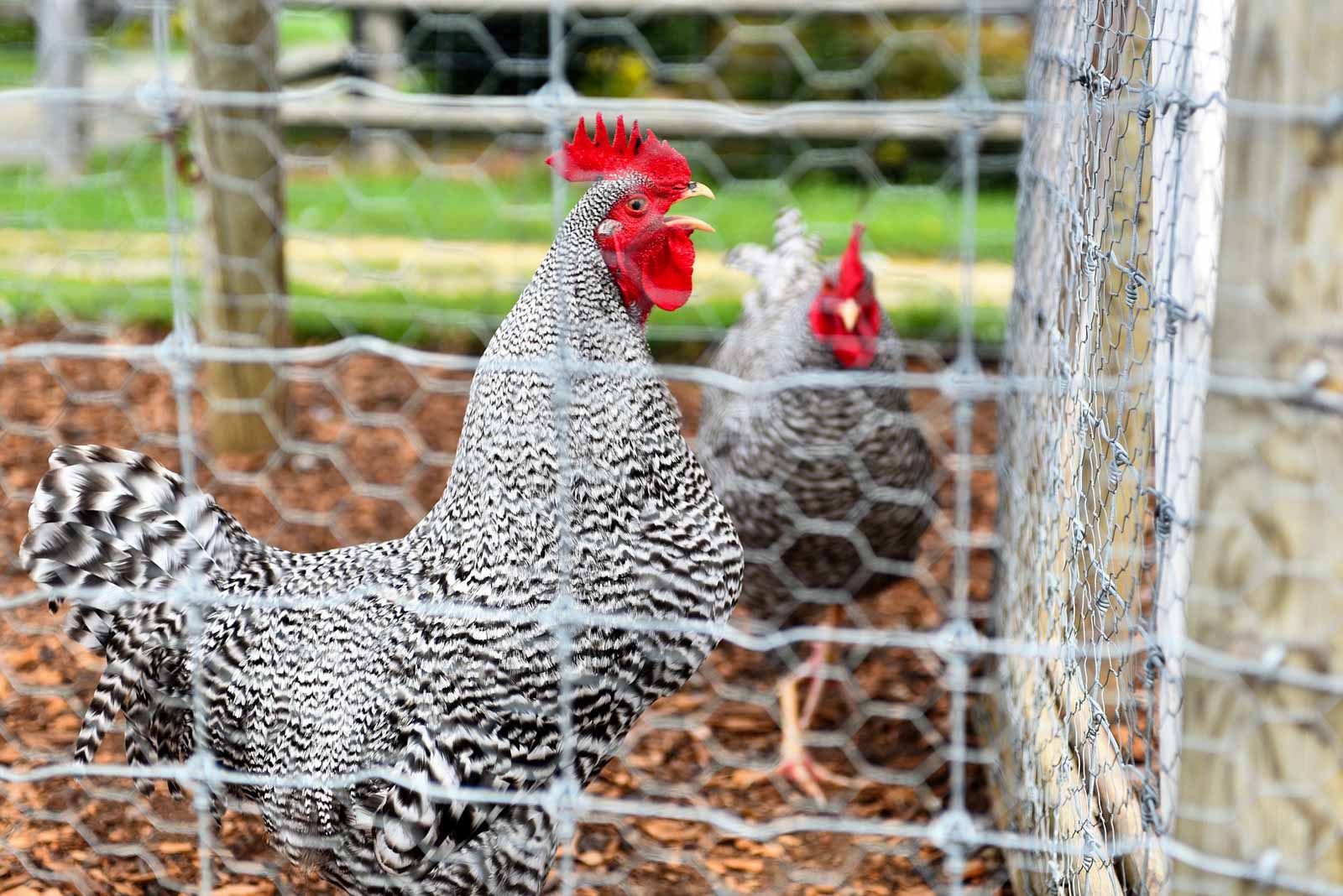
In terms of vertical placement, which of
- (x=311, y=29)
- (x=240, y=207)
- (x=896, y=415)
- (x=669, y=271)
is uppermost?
(x=311, y=29)

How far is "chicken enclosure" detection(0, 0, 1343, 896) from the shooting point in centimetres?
110

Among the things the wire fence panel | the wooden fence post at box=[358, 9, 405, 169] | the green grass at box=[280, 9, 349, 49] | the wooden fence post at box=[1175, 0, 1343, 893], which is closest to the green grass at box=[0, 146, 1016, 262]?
the wooden fence post at box=[358, 9, 405, 169]

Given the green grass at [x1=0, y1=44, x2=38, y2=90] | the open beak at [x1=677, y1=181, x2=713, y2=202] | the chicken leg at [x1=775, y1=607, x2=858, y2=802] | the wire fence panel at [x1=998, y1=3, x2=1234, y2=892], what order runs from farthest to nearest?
the green grass at [x1=0, y1=44, x2=38, y2=90], the chicken leg at [x1=775, y1=607, x2=858, y2=802], the open beak at [x1=677, y1=181, x2=713, y2=202], the wire fence panel at [x1=998, y1=3, x2=1234, y2=892]

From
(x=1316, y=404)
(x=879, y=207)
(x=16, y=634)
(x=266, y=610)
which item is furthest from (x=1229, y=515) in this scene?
(x=879, y=207)

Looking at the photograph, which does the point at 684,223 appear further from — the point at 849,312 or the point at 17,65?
the point at 17,65

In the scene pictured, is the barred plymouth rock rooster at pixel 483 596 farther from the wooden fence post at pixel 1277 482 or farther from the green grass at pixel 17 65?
the green grass at pixel 17 65

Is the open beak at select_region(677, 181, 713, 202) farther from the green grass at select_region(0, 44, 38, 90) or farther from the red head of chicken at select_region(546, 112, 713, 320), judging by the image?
the green grass at select_region(0, 44, 38, 90)

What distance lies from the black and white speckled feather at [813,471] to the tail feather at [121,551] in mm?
1353

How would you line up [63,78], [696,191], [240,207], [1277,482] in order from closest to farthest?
1. [1277,482]
2. [696,191]
3. [240,207]
4. [63,78]

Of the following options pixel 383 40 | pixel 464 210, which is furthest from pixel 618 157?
pixel 383 40

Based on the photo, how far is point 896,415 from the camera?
326 cm

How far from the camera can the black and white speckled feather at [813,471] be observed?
3.16 m

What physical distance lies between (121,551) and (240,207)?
2.14 m

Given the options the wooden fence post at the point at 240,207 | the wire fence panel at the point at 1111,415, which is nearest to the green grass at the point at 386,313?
the wooden fence post at the point at 240,207
